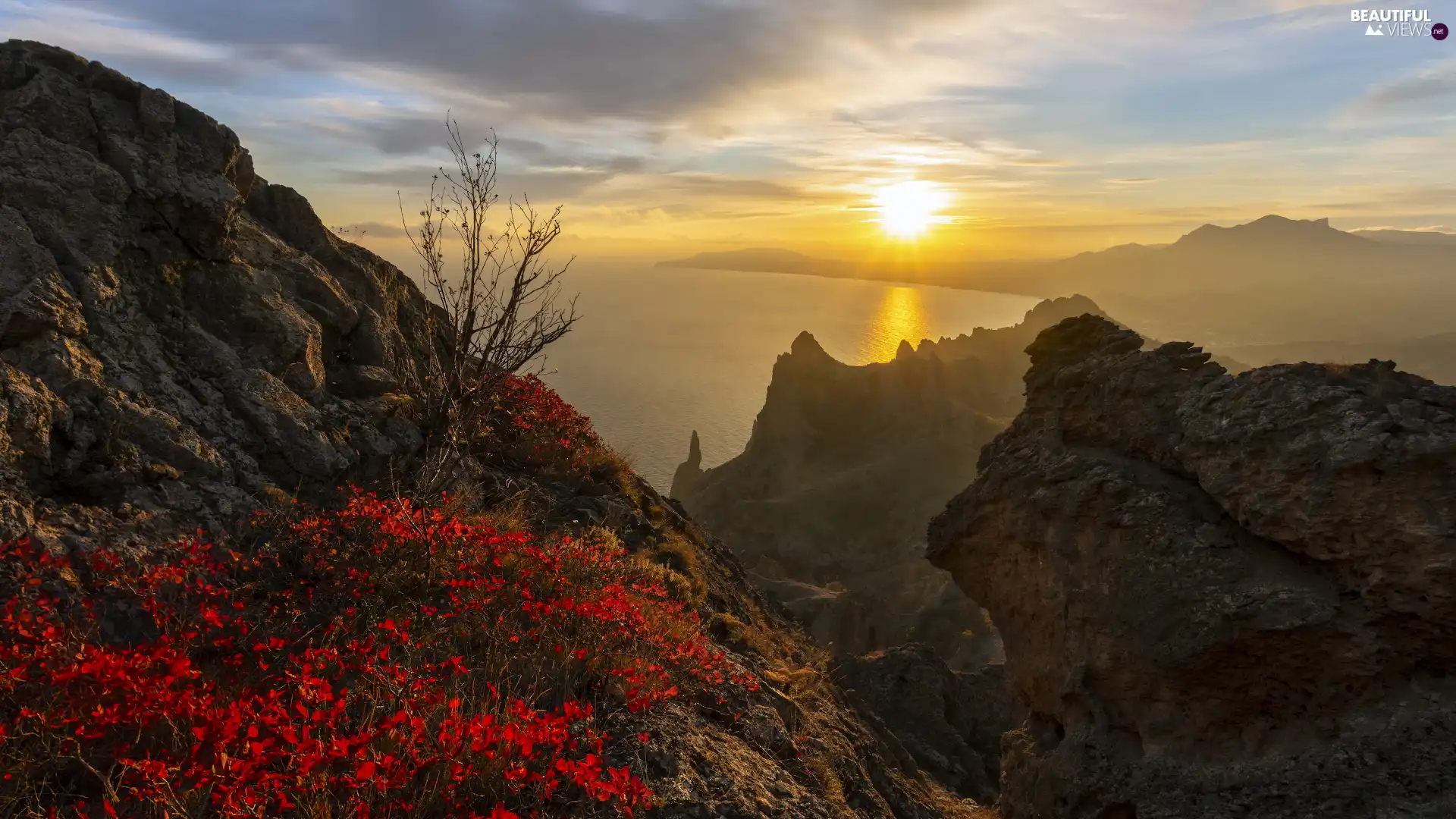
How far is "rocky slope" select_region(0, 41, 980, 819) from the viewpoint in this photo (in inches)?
279

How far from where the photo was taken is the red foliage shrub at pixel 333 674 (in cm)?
480

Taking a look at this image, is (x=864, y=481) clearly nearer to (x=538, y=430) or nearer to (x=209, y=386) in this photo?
(x=538, y=430)

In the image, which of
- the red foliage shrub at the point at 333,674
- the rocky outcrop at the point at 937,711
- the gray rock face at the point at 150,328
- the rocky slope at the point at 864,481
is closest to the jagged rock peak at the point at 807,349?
the rocky slope at the point at 864,481

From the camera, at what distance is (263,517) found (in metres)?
8.47

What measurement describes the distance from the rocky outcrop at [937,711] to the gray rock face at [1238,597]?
4.83 meters

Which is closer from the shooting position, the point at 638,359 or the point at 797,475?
the point at 797,475

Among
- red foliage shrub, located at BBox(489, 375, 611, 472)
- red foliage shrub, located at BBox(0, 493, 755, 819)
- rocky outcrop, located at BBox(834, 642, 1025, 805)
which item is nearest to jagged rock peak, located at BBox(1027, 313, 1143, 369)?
red foliage shrub, located at BBox(0, 493, 755, 819)

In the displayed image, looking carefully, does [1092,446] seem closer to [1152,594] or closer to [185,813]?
[1152,594]

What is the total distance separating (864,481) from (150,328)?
229 feet

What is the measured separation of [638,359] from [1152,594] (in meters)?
176

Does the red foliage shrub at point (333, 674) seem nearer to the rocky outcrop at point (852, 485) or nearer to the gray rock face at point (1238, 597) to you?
the gray rock face at point (1238, 597)

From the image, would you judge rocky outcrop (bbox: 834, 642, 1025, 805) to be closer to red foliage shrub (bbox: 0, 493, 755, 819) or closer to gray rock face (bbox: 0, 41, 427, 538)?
red foliage shrub (bbox: 0, 493, 755, 819)


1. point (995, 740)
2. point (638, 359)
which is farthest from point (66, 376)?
point (638, 359)

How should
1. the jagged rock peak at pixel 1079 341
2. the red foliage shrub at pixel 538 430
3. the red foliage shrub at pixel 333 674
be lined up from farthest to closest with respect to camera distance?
1. the red foliage shrub at pixel 538 430
2. the jagged rock peak at pixel 1079 341
3. the red foliage shrub at pixel 333 674
